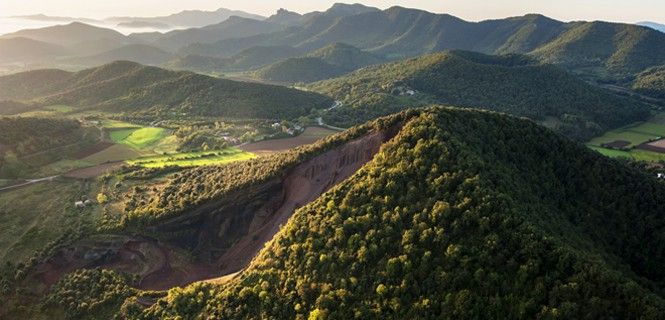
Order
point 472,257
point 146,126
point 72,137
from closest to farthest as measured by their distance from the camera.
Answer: point 472,257
point 72,137
point 146,126

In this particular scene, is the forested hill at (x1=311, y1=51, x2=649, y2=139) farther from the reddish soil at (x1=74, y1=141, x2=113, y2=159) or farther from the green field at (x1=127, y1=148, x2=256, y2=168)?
the reddish soil at (x1=74, y1=141, x2=113, y2=159)

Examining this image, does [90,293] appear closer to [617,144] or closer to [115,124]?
[115,124]

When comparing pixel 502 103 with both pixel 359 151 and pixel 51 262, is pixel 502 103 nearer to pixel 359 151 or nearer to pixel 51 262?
pixel 359 151

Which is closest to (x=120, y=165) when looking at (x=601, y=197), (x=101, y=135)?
(x=101, y=135)

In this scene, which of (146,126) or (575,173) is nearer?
(575,173)

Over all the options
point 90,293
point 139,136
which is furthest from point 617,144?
point 90,293

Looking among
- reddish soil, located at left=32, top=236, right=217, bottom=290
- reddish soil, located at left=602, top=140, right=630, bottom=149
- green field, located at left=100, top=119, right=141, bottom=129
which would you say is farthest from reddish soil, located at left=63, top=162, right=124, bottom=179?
reddish soil, located at left=602, top=140, right=630, bottom=149
